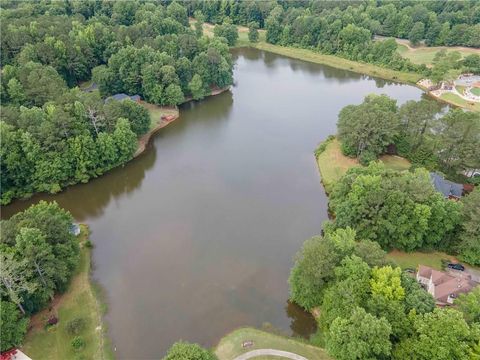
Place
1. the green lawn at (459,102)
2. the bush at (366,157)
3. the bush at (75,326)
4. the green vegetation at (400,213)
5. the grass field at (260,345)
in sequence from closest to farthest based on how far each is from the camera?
the grass field at (260,345)
the bush at (75,326)
the green vegetation at (400,213)
the bush at (366,157)
the green lawn at (459,102)

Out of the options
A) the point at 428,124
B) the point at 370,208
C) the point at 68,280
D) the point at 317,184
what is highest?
the point at 428,124

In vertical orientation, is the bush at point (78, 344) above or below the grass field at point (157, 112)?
below

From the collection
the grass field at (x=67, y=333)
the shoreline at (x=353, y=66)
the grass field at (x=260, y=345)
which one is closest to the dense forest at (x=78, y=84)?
the grass field at (x=67, y=333)

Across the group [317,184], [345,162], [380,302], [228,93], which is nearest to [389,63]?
[228,93]

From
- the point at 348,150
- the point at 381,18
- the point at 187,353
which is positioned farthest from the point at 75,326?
the point at 381,18

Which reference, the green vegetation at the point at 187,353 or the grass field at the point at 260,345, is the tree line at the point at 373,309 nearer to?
the grass field at the point at 260,345

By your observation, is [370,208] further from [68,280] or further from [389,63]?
[389,63]

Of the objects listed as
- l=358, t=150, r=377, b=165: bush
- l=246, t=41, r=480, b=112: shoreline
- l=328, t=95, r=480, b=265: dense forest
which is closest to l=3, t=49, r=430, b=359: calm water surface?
l=328, t=95, r=480, b=265: dense forest
